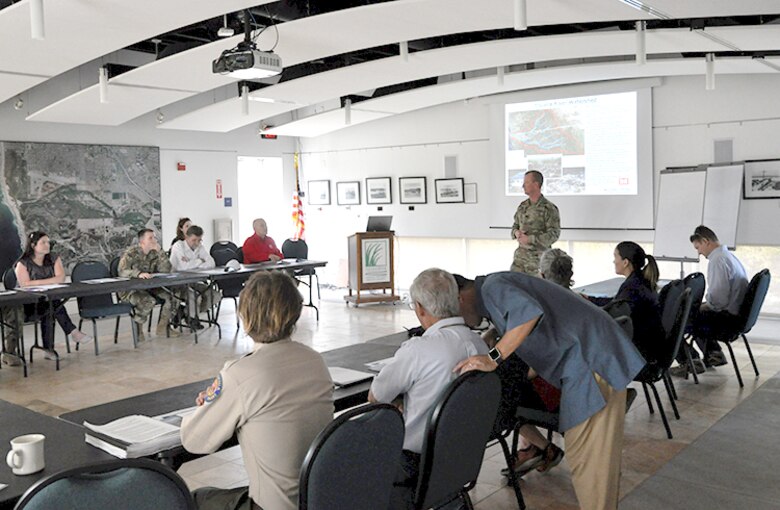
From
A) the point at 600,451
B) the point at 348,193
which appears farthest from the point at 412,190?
the point at 600,451

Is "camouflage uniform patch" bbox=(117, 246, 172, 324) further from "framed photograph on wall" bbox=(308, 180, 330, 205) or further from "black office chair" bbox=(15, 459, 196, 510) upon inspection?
"black office chair" bbox=(15, 459, 196, 510)

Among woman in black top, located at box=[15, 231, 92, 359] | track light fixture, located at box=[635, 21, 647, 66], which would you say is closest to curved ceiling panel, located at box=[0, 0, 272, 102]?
woman in black top, located at box=[15, 231, 92, 359]

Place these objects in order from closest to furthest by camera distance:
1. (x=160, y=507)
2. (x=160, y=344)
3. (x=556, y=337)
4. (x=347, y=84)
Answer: (x=160, y=507)
(x=556, y=337)
(x=160, y=344)
(x=347, y=84)

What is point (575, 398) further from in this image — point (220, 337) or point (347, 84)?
point (347, 84)

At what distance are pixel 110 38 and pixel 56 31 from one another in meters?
0.46

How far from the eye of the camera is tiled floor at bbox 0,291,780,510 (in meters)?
3.99

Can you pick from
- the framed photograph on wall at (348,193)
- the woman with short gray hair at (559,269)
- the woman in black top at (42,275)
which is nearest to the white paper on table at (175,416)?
the woman with short gray hair at (559,269)

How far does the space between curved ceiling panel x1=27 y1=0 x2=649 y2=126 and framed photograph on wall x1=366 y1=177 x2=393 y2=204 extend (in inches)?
161

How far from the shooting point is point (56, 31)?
639 cm

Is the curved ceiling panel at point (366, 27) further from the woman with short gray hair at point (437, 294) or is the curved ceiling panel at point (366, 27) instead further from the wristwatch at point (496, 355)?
the wristwatch at point (496, 355)

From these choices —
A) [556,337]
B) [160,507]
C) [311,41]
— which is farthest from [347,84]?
[160,507]

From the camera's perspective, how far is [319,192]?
1325 cm

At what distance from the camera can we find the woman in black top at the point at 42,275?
7.21 meters

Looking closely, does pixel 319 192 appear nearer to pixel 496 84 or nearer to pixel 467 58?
pixel 496 84
